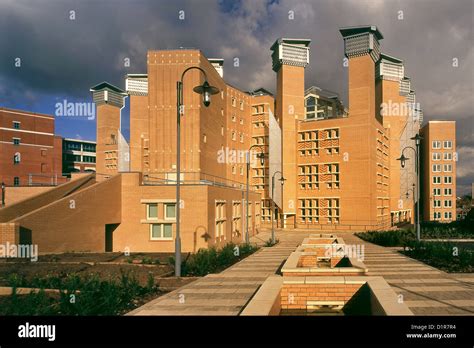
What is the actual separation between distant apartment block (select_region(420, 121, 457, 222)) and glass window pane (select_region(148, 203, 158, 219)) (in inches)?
3280

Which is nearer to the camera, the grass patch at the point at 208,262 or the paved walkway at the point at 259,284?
the paved walkway at the point at 259,284

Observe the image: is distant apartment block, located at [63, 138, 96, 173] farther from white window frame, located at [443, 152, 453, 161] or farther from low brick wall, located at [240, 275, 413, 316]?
white window frame, located at [443, 152, 453, 161]

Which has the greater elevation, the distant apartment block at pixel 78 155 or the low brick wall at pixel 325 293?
the distant apartment block at pixel 78 155

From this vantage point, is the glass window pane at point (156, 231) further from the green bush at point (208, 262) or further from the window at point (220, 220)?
the green bush at point (208, 262)

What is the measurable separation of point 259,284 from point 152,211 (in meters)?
14.2

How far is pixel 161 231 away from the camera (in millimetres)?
23484

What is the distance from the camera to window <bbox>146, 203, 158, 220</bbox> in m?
23.7

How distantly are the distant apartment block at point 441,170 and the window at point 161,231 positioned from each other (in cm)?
8271

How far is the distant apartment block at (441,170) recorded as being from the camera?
85.6 m

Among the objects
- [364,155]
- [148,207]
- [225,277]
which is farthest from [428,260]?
[364,155]

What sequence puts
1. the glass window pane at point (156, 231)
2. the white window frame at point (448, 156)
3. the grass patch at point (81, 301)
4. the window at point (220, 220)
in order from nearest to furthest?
1. the grass patch at point (81, 301)
2. the glass window pane at point (156, 231)
3. the window at point (220, 220)
4. the white window frame at point (448, 156)

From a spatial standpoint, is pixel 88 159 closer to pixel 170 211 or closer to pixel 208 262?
pixel 170 211

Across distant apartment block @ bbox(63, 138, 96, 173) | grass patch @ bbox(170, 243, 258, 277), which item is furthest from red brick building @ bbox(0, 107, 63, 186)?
grass patch @ bbox(170, 243, 258, 277)

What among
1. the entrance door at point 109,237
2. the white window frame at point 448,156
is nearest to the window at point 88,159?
the entrance door at point 109,237
